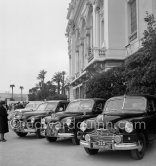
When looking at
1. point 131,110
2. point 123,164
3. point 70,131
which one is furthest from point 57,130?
point 123,164

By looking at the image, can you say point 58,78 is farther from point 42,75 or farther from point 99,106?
point 99,106

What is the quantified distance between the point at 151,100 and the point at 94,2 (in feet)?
83.0

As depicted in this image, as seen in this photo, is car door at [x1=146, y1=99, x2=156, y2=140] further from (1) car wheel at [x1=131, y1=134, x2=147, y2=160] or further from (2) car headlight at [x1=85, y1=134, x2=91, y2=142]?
(2) car headlight at [x1=85, y1=134, x2=91, y2=142]

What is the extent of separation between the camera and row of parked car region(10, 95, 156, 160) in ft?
25.2

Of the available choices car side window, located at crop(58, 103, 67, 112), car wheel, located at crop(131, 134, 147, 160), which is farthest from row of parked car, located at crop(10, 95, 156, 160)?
car side window, located at crop(58, 103, 67, 112)

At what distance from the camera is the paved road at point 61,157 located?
765 centimetres

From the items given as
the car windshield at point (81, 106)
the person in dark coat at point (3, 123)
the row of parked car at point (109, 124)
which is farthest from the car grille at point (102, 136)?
the person in dark coat at point (3, 123)

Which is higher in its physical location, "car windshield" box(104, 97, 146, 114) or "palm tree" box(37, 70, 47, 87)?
"palm tree" box(37, 70, 47, 87)

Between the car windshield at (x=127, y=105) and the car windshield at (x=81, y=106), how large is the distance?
184 centimetres

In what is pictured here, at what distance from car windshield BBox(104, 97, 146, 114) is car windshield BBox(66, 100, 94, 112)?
72.6 inches

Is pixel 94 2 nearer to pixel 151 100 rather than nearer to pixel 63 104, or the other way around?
pixel 63 104

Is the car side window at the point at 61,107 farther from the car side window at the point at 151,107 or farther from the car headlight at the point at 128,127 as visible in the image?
the car headlight at the point at 128,127

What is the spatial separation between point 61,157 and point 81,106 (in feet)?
11.7

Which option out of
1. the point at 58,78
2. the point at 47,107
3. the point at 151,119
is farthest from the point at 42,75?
the point at 151,119
